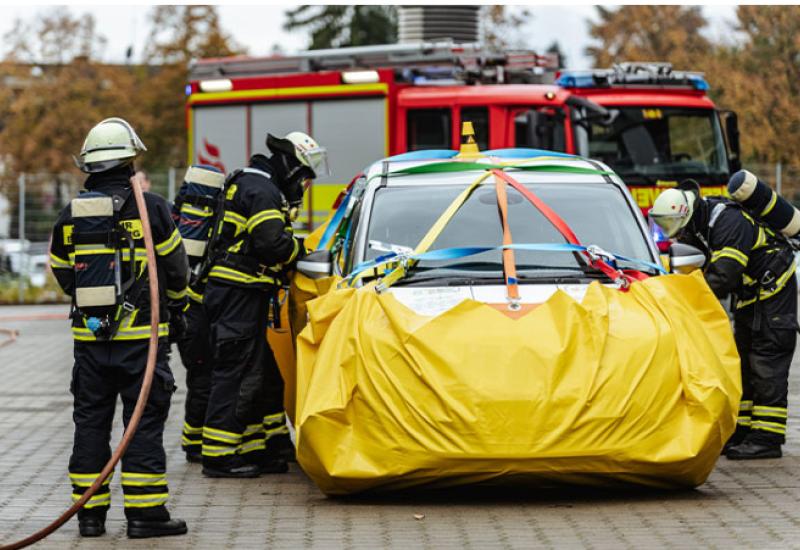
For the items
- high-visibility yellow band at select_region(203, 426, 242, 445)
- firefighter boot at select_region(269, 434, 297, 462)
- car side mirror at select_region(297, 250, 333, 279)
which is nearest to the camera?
car side mirror at select_region(297, 250, 333, 279)

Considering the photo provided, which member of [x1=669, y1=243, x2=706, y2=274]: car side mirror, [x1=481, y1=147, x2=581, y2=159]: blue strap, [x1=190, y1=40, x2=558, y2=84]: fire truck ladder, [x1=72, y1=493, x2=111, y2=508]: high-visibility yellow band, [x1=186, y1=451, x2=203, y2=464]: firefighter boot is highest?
[x1=190, y1=40, x2=558, y2=84]: fire truck ladder

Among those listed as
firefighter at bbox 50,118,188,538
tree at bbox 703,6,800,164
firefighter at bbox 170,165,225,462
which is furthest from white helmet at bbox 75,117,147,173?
tree at bbox 703,6,800,164

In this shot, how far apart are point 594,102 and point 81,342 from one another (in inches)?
461

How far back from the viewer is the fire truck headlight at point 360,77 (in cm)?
1780

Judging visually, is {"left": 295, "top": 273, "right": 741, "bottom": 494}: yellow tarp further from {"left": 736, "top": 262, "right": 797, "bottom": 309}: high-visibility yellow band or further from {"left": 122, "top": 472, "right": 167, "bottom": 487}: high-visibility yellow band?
{"left": 736, "top": 262, "right": 797, "bottom": 309}: high-visibility yellow band

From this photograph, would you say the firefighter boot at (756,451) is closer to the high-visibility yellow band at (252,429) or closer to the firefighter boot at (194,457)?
the high-visibility yellow band at (252,429)

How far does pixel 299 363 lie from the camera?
7.77 metres

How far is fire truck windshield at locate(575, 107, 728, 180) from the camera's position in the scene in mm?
18078

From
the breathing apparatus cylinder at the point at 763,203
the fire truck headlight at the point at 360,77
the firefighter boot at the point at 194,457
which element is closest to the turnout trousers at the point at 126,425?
the firefighter boot at the point at 194,457

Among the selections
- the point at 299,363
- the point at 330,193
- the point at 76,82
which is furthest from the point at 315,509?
the point at 76,82

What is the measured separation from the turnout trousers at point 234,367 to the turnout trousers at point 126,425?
160cm

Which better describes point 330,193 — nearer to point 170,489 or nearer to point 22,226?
point 170,489

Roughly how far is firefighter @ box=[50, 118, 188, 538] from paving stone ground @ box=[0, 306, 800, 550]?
205 millimetres

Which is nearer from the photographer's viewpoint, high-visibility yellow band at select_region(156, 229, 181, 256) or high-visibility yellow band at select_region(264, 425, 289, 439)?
high-visibility yellow band at select_region(156, 229, 181, 256)
